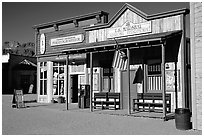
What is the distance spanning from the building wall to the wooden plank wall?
4116 mm

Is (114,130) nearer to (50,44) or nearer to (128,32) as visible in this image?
(128,32)

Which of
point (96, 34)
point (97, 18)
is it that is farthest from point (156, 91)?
point (97, 18)

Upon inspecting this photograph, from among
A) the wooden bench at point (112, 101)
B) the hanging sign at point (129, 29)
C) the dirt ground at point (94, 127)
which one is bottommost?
the dirt ground at point (94, 127)

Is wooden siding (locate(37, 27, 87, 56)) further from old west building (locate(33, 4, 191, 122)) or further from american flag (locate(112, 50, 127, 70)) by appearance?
american flag (locate(112, 50, 127, 70))

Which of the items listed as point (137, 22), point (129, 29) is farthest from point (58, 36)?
point (137, 22)

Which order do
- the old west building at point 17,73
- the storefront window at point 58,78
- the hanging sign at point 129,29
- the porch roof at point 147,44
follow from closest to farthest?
the porch roof at point 147,44 < the hanging sign at point 129,29 < the storefront window at point 58,78 < the old west building at point 17,73

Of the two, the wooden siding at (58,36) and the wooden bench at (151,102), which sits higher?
the wooden siding at (58,36)

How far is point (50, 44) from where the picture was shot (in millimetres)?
19828

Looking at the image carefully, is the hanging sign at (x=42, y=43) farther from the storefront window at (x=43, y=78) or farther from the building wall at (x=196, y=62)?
the building wall at (x=196, y=62)

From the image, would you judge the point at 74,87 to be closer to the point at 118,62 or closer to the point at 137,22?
the point at 118,62

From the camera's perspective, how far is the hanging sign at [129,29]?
1400cm

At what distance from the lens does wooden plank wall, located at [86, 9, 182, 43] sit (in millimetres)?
12992

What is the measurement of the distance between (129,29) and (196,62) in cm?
655

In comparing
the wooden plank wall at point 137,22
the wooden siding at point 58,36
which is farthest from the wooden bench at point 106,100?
the wooden siding at point 58,36
